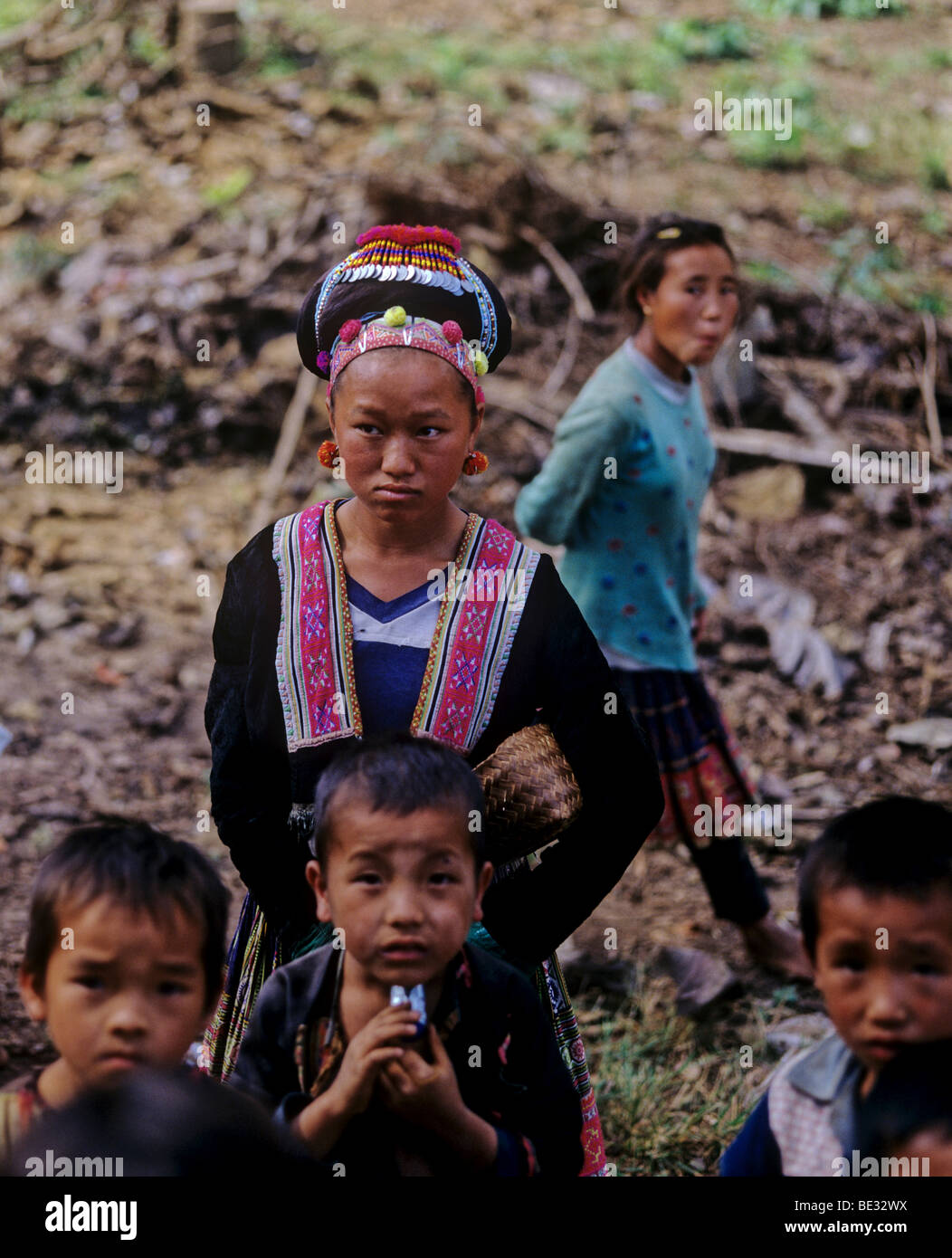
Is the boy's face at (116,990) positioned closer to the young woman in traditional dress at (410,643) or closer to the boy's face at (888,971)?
the young woman in traditional dress at (410,643)

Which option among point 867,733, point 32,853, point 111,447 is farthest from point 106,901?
point 111,447

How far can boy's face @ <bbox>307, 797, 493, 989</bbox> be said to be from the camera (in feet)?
6.21

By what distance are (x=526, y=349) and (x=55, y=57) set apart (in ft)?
13.3

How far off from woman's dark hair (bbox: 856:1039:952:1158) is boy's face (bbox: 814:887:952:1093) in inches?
0.6

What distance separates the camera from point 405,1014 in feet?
6.14

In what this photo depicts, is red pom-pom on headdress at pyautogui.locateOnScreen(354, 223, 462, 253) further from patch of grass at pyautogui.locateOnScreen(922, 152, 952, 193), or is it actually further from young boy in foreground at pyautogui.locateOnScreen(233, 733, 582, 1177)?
patch of grass at pyautogui.locateOnScreen(922, 152, 952, 193)

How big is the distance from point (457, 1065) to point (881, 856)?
0.65 m

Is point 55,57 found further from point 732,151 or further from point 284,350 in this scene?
point 732,151

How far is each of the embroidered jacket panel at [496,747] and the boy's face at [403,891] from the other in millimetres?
416

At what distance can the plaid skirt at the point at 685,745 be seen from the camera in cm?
373

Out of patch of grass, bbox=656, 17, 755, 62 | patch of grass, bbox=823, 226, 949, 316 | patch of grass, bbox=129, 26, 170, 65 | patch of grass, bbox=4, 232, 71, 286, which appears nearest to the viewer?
patch of grass, bbox=823, 226, 949, 316

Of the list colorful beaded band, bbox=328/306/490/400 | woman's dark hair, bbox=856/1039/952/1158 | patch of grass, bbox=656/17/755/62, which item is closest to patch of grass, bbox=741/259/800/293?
patch of grass, bbox=656/17/755/62

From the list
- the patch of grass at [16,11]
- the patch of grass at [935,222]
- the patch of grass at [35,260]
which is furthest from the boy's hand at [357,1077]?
the patch of grass at [16,11]

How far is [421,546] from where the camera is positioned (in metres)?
2.44
